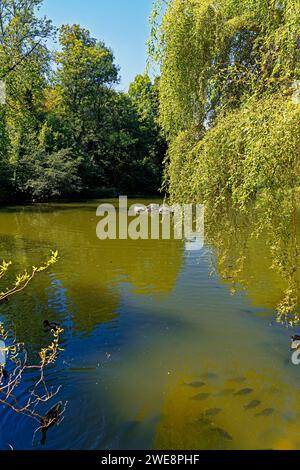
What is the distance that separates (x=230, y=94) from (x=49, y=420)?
5.55 meters

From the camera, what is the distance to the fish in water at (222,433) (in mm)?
4688

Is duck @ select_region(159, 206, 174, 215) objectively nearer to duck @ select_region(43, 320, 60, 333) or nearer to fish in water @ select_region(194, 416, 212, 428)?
duck @ select_region(43, 320, 60, 333)

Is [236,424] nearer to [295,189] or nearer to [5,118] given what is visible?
[295,189]

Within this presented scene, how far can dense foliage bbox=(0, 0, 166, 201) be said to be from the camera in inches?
729

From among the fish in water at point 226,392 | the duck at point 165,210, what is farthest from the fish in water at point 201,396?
the duck at point 165,210

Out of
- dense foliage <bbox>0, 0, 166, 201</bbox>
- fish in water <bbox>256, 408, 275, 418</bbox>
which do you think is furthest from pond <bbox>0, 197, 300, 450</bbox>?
dense foliage <bbox>0, 0, 166, 201</bbox>

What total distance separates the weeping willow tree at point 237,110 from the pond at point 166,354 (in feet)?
1.69

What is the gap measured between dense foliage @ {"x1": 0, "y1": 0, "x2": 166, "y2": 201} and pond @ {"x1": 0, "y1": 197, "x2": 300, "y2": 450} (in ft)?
36.0

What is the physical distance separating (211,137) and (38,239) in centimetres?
1198

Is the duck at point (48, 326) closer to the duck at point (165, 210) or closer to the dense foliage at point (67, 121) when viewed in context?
the dense foliage at point (67, 121)

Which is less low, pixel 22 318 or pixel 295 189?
pixel 295 189

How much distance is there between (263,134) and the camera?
455 cm

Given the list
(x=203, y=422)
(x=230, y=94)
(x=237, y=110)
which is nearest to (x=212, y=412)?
(x=203, y=422)
